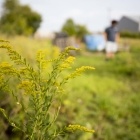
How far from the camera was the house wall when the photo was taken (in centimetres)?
4303

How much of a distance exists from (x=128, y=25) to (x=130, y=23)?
0.40 metres

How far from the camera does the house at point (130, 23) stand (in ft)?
140

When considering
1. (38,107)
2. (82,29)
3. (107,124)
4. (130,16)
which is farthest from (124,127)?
(130,16)

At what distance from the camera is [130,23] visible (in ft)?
147

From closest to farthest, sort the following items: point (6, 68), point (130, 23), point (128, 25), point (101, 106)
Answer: point (6, 68) → point (101, 106) → point (130, 23) → point (128, 25)

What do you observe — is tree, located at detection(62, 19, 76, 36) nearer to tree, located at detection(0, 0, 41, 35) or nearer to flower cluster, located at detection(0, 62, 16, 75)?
tree, located at detection(0, 0, 41, 35)

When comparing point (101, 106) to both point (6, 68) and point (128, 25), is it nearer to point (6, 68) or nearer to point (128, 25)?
point (6, 68)

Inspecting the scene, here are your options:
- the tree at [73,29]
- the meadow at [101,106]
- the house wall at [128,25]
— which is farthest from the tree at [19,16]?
the house wall at [128,25]

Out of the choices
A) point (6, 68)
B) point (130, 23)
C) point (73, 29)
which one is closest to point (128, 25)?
point (130, 23)

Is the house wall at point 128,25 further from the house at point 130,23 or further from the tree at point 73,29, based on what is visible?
the tree at point 73,29

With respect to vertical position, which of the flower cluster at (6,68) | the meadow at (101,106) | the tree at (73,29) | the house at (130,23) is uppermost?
the house at (130,23)

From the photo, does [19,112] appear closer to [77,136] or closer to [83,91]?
[77,136]

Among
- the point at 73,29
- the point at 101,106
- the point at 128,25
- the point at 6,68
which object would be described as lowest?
the point at 101,106

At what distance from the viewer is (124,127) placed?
5082 millimetres
